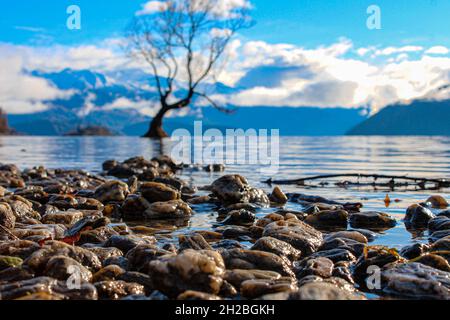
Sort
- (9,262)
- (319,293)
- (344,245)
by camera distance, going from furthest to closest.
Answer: (344,245) < (9,262) < (319,293)

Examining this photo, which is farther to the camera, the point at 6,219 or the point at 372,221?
the point at 372,221

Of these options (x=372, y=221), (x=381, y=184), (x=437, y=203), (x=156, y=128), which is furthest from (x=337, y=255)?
(x=156, y=128)

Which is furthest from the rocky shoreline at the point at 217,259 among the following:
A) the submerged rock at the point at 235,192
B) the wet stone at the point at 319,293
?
the submerged rock at the point at 235,192

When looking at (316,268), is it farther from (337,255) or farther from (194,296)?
(194,296)

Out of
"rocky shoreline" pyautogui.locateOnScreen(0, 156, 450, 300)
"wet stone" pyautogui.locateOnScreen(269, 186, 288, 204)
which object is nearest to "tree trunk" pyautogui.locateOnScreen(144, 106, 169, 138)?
"wet stone" pyautogui.locateOnScreen(269, 186, 288, 204)

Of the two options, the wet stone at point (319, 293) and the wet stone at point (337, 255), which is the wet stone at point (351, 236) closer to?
the wet stone at point (337, 255)

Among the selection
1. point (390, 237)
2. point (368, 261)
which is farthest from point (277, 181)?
point (368, 261)

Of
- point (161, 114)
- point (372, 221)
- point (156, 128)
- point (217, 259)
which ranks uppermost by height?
point (161, 114)

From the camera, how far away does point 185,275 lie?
3.99 m

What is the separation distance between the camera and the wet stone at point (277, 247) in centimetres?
514

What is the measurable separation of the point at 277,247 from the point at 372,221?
9.47 feet

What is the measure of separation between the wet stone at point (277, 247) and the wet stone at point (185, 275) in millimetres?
1112
